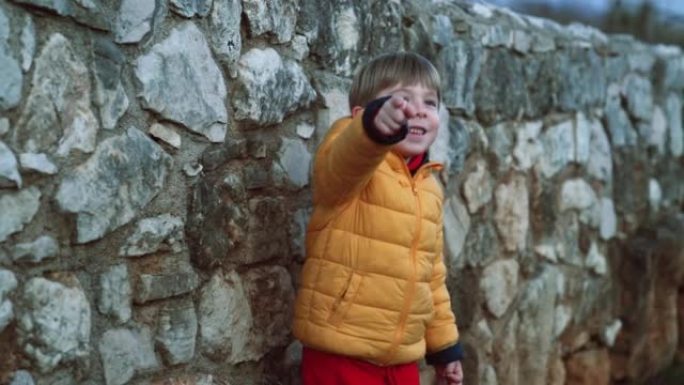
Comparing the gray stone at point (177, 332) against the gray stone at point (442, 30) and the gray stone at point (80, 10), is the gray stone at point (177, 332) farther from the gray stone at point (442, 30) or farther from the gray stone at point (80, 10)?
the gray stone at point (442, 30)

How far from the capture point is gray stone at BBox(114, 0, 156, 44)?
208cm

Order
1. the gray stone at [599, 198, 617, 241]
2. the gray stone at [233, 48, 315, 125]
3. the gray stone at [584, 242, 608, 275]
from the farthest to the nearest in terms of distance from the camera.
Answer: the gray stone at [599, 198, 617, 241]
the gray stone at [584, 242, 608, 275]
the gray stone at [233, 48, 315, 125]

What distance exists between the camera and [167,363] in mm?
2246

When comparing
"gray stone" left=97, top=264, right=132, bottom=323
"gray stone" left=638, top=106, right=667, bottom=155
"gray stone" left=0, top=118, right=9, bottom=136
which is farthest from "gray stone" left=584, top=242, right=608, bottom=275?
"gray stone" left=0, top=118, right=9, bottom=136

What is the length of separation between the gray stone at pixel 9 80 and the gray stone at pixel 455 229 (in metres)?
1.77

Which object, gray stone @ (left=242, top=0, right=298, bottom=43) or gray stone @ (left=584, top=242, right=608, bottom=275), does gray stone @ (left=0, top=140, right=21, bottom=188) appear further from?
gray stone @ (left=584, top=242, right=608, bottom=275)

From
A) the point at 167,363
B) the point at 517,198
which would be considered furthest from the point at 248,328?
the point at 517,198

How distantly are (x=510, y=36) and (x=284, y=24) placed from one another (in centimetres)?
137

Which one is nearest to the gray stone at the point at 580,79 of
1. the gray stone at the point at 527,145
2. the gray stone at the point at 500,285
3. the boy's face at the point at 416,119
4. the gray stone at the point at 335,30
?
the gray stone at the point at 527,145

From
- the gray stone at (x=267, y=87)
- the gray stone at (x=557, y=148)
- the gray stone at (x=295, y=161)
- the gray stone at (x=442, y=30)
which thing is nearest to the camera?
the gray stone at (x=267, y=87)

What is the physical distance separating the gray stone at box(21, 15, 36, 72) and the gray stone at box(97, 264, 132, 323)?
1.44 feet

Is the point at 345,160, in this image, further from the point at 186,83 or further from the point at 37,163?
the point at 37,163

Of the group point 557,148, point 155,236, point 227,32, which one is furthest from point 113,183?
point 557,148

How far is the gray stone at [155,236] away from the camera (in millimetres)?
2129
